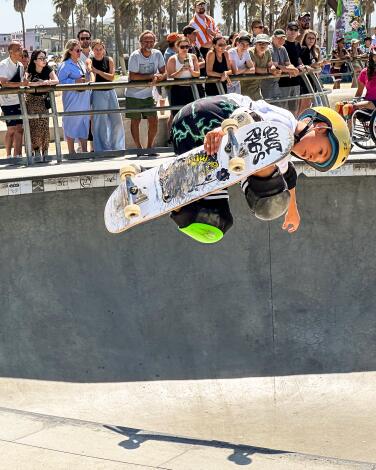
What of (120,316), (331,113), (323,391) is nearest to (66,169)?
(120,316)

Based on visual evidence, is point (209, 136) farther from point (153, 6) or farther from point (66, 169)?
point (153, 6)

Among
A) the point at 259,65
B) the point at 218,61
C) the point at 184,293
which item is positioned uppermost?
the point at 218,61

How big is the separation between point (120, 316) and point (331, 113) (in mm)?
4193

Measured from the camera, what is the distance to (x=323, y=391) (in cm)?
876

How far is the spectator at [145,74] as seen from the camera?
1073 centimetres

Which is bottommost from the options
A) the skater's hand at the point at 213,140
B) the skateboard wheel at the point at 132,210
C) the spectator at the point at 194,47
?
the skateboard wheel at the point at 132,210

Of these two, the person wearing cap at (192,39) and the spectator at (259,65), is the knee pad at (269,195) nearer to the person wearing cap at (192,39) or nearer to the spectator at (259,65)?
the spectator at (259,65)

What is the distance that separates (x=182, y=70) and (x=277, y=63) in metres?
1.51

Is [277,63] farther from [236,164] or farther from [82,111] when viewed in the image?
[236,164]

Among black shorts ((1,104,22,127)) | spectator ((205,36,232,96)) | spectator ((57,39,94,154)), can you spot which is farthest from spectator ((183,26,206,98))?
black shorts ((1,104,22,127))

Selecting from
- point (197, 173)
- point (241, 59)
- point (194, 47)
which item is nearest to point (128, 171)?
point (197, 173)

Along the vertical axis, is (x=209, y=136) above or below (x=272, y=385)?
above

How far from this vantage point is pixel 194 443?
19.7 ft

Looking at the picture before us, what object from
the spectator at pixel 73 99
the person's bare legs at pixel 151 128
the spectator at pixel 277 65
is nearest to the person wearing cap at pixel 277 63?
the spectator at pixel 277 65
